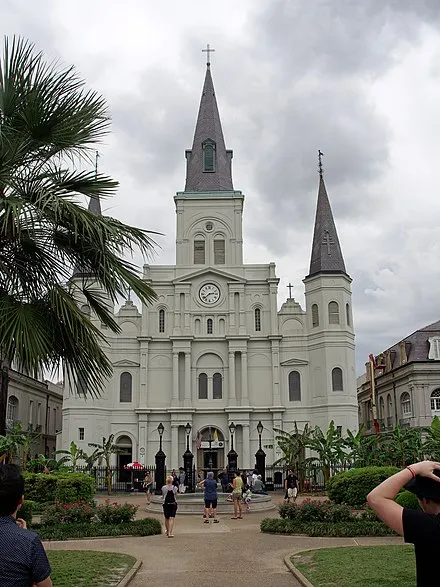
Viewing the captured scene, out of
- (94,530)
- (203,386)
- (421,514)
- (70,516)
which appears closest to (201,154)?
(203,386)

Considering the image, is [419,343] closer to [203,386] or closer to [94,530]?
[203,386]

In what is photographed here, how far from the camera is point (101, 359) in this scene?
10.1 metres

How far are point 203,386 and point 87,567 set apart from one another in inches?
1506

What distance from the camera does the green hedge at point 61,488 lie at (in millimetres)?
23297

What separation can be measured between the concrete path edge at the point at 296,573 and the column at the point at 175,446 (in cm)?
3485

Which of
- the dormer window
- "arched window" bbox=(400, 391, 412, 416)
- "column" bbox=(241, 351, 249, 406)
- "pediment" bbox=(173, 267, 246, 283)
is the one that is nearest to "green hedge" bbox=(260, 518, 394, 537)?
"column" bbox=(241, 351, 249, 406)

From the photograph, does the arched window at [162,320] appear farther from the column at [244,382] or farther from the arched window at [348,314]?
the arched window at [348,314]

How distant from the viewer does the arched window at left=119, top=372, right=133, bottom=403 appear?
50.0m

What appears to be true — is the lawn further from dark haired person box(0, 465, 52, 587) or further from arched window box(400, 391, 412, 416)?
arched window box(400, 391, 412, 416)

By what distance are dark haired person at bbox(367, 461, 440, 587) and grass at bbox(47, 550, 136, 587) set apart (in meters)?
8.32

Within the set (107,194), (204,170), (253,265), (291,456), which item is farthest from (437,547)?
(204,170)

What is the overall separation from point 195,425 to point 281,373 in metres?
7.55

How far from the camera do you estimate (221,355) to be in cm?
5044

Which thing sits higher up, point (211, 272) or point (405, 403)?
point (211, 272)
